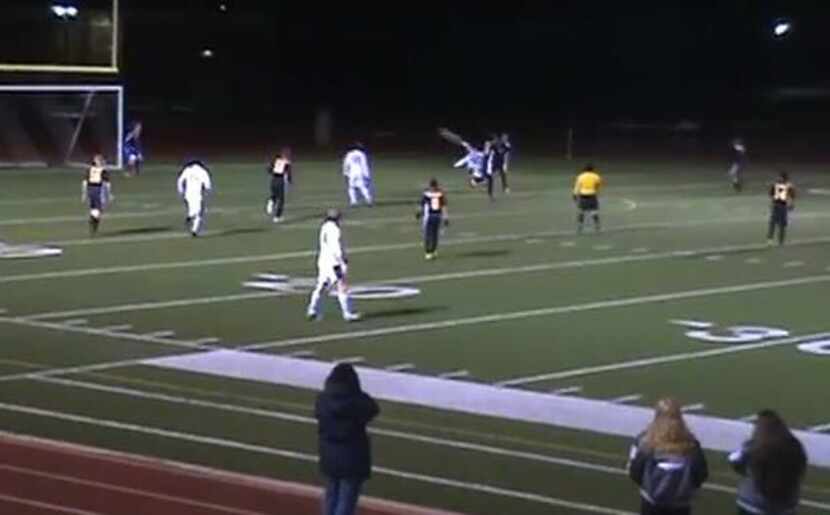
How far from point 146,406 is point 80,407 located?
1.95ft

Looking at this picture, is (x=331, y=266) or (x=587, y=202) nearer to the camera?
(x=331, y=266)

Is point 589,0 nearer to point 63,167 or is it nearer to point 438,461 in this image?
point 63,167

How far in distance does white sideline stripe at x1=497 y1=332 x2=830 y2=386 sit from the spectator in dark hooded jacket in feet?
25.5

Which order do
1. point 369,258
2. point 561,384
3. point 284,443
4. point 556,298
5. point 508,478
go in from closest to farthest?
point 508,478, point 284,443, point 561,384, point 556,298, point 369,258

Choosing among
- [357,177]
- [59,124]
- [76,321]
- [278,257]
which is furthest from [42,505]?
[59,124]

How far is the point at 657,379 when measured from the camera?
20.1 meters

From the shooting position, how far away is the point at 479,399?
61.6ft

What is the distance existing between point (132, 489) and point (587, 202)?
71.8 ft

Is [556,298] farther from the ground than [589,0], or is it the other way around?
[589,0]

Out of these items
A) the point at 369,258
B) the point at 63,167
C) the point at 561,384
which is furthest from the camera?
the point at 63,167

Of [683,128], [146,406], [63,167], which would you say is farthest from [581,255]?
[683,128]

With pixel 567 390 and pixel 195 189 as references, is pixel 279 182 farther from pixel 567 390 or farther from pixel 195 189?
pixel 567 390

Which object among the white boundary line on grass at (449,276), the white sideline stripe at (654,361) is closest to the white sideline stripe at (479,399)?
the white sideline stripe at (654,361)

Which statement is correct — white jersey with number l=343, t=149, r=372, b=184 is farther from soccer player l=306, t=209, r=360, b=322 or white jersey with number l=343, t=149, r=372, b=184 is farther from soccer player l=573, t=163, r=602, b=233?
soccer player l=306, t=209, r=360, b=322
